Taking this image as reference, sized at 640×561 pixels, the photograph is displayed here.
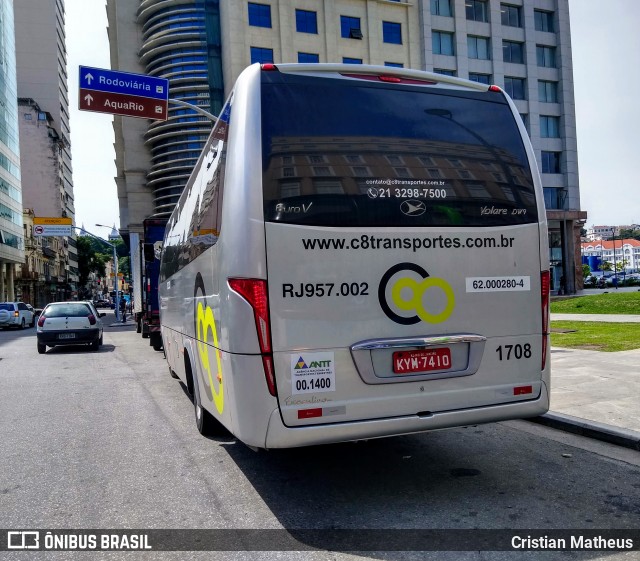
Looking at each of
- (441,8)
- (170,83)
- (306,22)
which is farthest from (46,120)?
(441,8)

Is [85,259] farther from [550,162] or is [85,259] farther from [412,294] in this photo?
[412,294]

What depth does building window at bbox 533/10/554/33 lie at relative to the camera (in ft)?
153

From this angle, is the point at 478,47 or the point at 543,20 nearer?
the point at 478,47

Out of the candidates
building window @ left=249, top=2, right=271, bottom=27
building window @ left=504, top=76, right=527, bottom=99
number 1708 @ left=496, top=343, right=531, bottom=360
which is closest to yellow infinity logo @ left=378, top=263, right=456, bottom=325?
number 1708 @ left=496, top=343, right=531, bottom=360

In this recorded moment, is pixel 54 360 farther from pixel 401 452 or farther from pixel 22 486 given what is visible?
pixel 401 452

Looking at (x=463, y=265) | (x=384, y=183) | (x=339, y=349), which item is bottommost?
(x=339, y=349)

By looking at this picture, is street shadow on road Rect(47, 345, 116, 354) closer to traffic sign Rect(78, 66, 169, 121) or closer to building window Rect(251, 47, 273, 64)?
traffic sign Rect(78, 66, 169, 121)

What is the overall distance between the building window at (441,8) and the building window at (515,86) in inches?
Answer: 268

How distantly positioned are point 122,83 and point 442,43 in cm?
3474

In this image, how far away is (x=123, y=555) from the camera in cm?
357

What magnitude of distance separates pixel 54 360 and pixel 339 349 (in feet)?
42.8

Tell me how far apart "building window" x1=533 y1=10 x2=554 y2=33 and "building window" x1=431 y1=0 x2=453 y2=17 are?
24.4 feet

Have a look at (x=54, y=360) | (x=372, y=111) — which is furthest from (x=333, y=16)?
(x=372, y=111)

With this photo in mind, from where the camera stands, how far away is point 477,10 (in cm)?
4516
